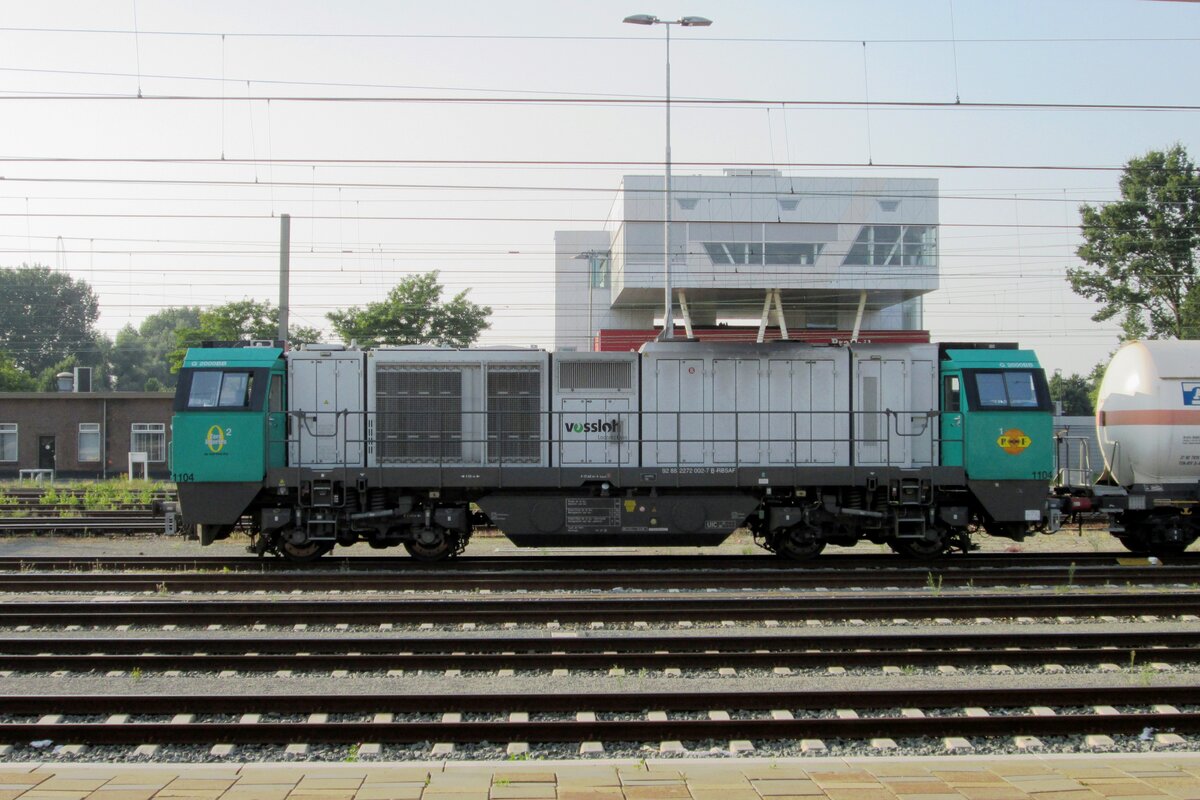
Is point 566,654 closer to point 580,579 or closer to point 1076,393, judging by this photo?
point 580,579

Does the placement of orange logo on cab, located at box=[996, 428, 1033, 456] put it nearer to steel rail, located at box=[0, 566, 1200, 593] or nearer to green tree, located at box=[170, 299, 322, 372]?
steel rail, located at box=[0, 566, 1200, 593]

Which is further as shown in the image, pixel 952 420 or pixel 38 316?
pixel 38 316

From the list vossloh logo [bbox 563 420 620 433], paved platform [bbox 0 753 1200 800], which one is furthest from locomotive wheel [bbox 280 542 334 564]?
paved platform [bbox 0 753 1200 800]

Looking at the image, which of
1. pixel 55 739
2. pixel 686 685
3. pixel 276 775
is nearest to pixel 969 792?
pixel 686 685

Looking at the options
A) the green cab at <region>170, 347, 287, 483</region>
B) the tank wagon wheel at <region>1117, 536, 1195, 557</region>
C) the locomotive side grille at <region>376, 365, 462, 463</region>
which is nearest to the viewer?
the green cab at <region>170, 347, 287, 483</region>

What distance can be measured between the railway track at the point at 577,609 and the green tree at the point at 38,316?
281 feet

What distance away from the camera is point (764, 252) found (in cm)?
3362

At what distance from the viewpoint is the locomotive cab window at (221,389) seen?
1477 centimetres

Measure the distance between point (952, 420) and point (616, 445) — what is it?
5.57 m

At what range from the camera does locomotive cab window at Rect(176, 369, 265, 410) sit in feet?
48.4

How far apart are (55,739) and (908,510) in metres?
12.4

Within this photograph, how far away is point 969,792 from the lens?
17.7 ft

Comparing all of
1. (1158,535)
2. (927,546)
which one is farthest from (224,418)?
(1158,535)

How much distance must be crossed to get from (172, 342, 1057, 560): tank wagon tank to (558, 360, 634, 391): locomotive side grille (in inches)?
1.0
